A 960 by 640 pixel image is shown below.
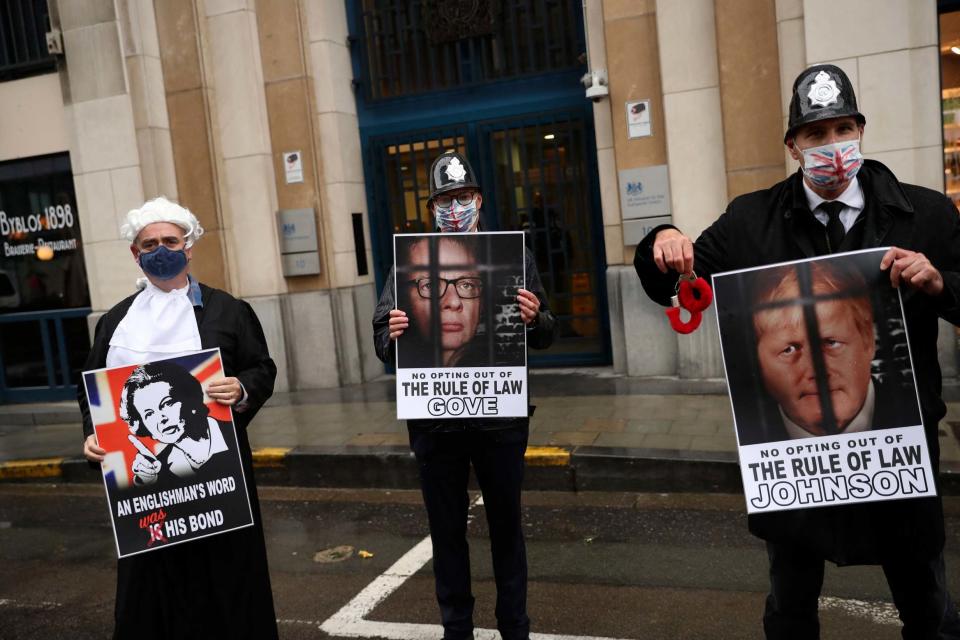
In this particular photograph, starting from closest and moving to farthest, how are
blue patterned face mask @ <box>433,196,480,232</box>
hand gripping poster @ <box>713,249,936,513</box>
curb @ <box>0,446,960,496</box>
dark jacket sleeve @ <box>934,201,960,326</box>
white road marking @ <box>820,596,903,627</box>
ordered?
dark jacket sleeve @ <box>934,201,960,326</box> < hand gripping poster @ <box>713,249,936,513</box> < blue patterned face mask @ <box>433,196,480,232</box> < white road marking @ <box>820,596,903,627</box> < curb @ <box>0,446,960,496</box>

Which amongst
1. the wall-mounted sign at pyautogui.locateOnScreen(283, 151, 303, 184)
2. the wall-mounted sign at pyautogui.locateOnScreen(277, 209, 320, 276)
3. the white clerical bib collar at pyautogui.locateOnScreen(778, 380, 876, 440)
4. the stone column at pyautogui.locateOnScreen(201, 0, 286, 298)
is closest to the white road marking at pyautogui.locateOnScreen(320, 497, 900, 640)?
the white clerical bib collar at pyautogui.locateOnScreen(778, 380, 876, 440)

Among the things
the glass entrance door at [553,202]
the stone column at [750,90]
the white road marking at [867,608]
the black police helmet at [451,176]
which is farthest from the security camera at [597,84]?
the white road marking at [867,608]

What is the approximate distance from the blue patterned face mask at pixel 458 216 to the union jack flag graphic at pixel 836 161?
1.61 meters

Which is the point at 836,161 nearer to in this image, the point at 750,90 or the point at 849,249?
the point at 849,249

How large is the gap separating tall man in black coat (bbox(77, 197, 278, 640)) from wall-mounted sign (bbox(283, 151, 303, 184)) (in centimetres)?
675

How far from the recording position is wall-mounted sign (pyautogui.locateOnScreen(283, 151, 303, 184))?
33.8ft

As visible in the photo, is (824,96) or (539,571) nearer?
(824,96)

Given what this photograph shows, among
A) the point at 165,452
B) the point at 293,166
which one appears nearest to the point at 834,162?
the point at 165,452

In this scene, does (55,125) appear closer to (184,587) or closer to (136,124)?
(136,124)

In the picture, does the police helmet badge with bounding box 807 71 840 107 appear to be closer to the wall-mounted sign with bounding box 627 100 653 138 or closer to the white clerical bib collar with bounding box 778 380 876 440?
the white clerical bib collar with bounding box 778 380 876 440

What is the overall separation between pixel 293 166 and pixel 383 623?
22.6 feet

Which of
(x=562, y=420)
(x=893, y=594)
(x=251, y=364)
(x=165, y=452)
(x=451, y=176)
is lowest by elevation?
(x=562, y=420)

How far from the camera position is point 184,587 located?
3512mm

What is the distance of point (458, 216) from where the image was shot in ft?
13.3
